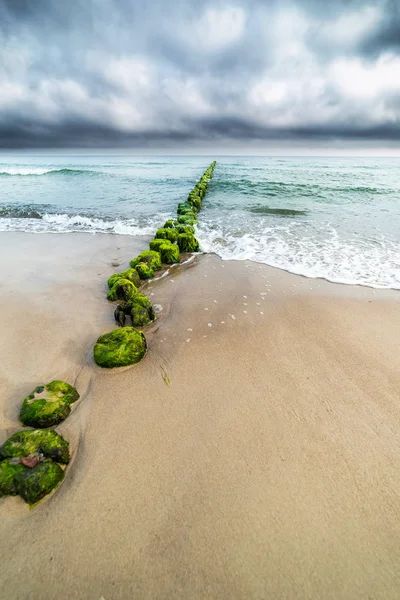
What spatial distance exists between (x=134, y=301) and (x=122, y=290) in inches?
22.8

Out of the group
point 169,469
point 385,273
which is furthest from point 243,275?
point 169,469

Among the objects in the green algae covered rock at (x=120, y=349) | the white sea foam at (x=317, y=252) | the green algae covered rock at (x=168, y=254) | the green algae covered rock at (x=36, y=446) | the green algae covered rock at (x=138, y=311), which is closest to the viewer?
the green algae covered rock at (x=36, y=446)

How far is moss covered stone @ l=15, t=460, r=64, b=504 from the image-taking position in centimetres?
205

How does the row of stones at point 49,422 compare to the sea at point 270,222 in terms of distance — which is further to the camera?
→ the sea at point 270,222

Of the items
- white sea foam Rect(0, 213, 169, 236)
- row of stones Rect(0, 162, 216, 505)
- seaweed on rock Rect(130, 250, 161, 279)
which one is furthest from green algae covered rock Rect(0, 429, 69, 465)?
white sea foam Rect(0, 213, 169, 236)

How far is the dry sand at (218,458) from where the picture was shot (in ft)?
5.77

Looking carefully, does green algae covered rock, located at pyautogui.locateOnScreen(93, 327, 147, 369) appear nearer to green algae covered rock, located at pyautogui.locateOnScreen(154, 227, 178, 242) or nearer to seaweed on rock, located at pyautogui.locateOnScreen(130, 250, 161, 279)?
seaweed on rock, located at pyautogui.locateOnScreen(130, 250, 161, 279)

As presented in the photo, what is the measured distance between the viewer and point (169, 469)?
7.63 ft

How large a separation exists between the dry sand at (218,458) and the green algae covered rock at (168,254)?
246 centimetres

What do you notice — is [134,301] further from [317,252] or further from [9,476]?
[317,252]

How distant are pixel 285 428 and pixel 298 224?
9.30m

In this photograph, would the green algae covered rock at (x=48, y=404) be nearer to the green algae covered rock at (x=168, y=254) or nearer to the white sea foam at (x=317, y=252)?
the green algae covered rock at (x=168, y=254)

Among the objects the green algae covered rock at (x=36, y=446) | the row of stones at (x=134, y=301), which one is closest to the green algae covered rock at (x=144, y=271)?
the row of stones at (x=134, y=301)

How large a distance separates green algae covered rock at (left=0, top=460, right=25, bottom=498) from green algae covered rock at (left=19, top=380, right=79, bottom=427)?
0.48m
